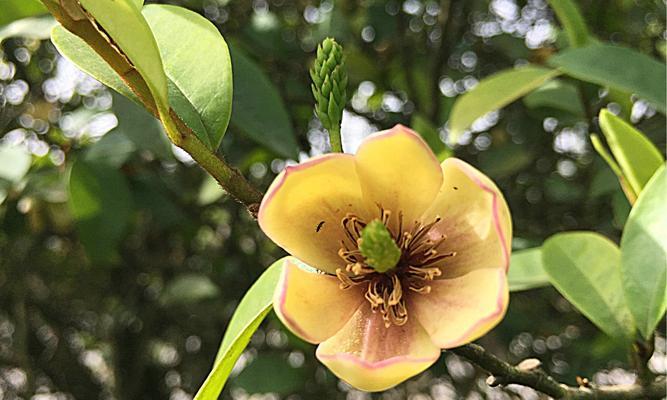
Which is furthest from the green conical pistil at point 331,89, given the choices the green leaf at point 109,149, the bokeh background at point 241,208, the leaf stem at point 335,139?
the green leaf at point 109,149

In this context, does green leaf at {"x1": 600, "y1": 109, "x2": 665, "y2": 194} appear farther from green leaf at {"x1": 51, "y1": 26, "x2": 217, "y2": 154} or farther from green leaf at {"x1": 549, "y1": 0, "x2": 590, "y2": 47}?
green leaf at {"x1": 51, "y1": 26, "x2": 217, "y2": 154}

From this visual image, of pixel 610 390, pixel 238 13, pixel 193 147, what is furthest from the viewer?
pixel 238 13

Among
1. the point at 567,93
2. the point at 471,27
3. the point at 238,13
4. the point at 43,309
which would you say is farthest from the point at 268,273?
the point at 43,309

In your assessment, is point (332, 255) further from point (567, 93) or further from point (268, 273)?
point (567, 93)

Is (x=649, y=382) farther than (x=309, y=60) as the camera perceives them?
No

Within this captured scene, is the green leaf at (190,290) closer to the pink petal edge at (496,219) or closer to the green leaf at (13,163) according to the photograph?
the green leaf at (13,163)

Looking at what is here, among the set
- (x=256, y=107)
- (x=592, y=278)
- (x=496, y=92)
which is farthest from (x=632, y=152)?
(x=256, y=107)

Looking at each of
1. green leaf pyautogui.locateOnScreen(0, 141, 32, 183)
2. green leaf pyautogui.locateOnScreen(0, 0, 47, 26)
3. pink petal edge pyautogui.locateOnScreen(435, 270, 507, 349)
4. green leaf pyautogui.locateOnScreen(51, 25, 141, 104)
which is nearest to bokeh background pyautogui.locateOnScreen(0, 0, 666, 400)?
green leaf pyautogui.locateOnScreen(0, 141, 32, 183)
